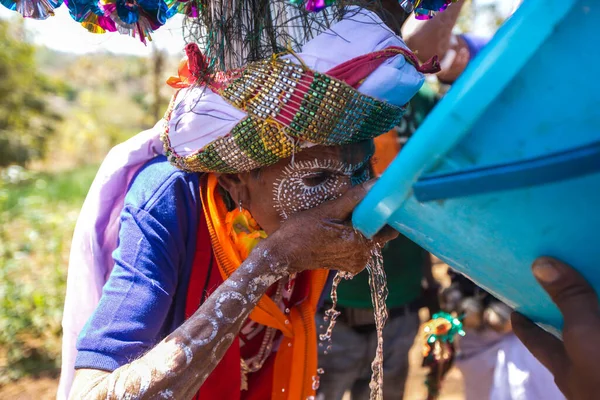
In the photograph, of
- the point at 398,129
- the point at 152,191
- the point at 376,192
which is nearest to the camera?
the point at 376,192

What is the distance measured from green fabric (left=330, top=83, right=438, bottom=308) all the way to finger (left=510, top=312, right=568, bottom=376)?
5.01 feet

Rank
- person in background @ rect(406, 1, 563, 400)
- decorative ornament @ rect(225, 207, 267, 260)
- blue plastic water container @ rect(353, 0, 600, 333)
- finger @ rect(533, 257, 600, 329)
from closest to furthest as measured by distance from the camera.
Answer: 1. blue plastic water container @ rect(353, 0, 600, 333)
2. finger @ rect(533, 257, 600, 329)
3. decorative ornament @ rect(225, 207, 267, 260)
4. person in background @ rect(406, 1, 563, 400)

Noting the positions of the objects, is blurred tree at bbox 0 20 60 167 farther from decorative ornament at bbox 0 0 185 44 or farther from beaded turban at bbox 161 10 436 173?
beaded turban at bbox 161 10 436 173

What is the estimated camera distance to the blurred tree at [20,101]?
10.6 metres

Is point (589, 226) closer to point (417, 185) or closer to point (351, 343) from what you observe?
point (417, 185)

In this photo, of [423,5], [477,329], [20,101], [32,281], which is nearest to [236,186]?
[423,5]

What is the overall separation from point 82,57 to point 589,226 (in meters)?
24.0

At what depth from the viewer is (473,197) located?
786mm

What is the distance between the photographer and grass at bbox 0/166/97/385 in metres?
3.76

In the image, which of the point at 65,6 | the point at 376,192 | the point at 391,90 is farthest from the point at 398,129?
the point at 376,192

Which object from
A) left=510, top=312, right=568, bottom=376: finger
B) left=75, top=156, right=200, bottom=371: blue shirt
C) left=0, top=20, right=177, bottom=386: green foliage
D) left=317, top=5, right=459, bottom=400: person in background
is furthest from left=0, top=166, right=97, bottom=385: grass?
left=510, top=312, right=568, bottom=376: finger

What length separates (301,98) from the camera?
137cm

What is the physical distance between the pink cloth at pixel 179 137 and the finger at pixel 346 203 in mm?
261

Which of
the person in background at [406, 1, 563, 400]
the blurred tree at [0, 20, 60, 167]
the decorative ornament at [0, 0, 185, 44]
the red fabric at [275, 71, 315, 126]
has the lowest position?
the blurred tree at [0, 20, 60, 167]
